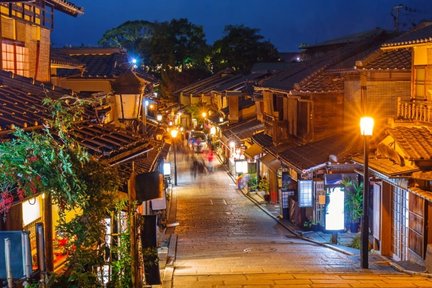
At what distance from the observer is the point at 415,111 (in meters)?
18.7

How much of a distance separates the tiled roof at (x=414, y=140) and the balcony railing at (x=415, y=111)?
408 mm

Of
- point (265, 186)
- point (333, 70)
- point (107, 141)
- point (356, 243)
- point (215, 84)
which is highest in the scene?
point (215, 84)

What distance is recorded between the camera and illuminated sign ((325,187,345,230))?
23.0 m

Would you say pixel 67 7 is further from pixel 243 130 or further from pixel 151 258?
pixel 243 130

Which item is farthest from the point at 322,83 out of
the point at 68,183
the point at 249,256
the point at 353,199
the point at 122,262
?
the point at 68,183

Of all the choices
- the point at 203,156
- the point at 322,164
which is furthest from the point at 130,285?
the point at 203,156

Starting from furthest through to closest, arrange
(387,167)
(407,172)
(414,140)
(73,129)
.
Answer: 1. (387,167)
2. (414,140)
3. (407,172)
4. (73,129)

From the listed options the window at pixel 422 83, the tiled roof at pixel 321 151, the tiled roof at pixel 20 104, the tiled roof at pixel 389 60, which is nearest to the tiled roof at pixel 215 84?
the tiled roof at pixel 321 151

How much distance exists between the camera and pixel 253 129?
143ft

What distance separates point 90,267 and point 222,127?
143 ft

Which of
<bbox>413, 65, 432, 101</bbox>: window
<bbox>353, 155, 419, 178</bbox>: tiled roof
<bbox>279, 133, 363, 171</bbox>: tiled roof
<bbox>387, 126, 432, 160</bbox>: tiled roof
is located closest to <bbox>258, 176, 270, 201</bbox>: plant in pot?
<bbox>279, 133, 363, 171</bbox>: tiled roof

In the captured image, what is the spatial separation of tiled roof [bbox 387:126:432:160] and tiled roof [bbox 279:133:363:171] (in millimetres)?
4398

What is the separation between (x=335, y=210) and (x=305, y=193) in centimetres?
265

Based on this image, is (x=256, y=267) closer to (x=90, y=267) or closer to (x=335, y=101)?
(x=90, y=267)
